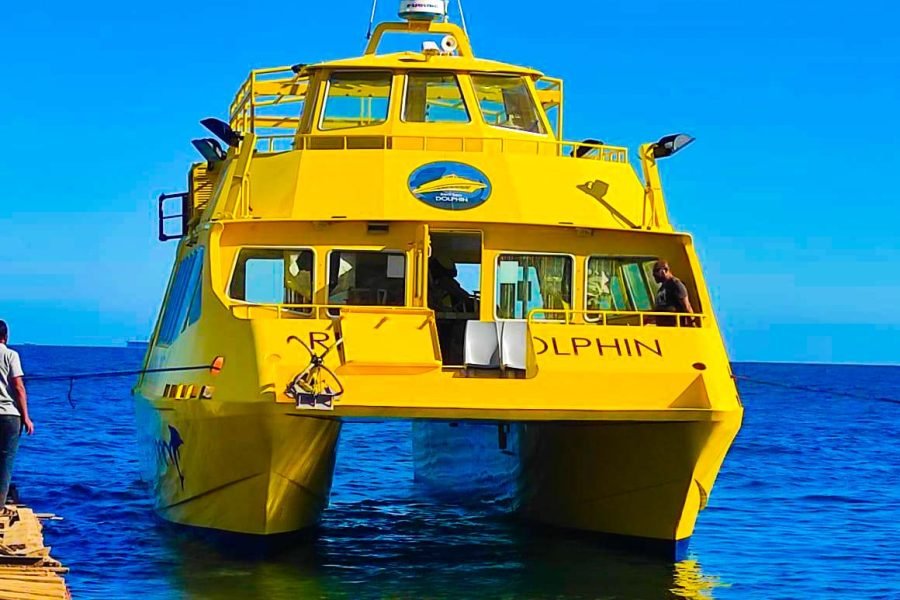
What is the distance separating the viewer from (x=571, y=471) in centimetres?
1454

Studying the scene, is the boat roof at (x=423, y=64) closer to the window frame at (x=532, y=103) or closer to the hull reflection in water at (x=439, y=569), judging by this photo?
the window frame at (x=532, y=103)

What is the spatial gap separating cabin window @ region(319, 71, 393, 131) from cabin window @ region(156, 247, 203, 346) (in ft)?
6.41

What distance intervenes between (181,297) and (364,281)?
2.56 metres

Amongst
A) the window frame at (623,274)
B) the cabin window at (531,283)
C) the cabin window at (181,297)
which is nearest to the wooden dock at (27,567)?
the cabin window at (181,297)

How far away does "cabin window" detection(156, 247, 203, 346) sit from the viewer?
1429 centimetres

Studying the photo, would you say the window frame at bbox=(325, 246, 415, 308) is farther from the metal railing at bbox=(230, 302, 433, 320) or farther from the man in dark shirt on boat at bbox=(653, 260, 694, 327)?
the man in dark shirt on boat at bbox=(653, 260, 694, 327)

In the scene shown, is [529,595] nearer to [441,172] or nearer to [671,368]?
[671,368]

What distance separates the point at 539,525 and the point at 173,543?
368 cm

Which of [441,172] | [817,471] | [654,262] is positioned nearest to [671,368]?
[654,262]

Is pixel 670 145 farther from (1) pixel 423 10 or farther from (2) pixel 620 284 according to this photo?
(1) pixel 423 10

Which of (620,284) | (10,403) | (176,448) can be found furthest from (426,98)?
(10,403)

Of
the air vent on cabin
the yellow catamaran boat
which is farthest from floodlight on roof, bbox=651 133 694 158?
the air vent on cabin

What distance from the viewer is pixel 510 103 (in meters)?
16.0

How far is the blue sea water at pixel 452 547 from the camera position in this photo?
512 inches
